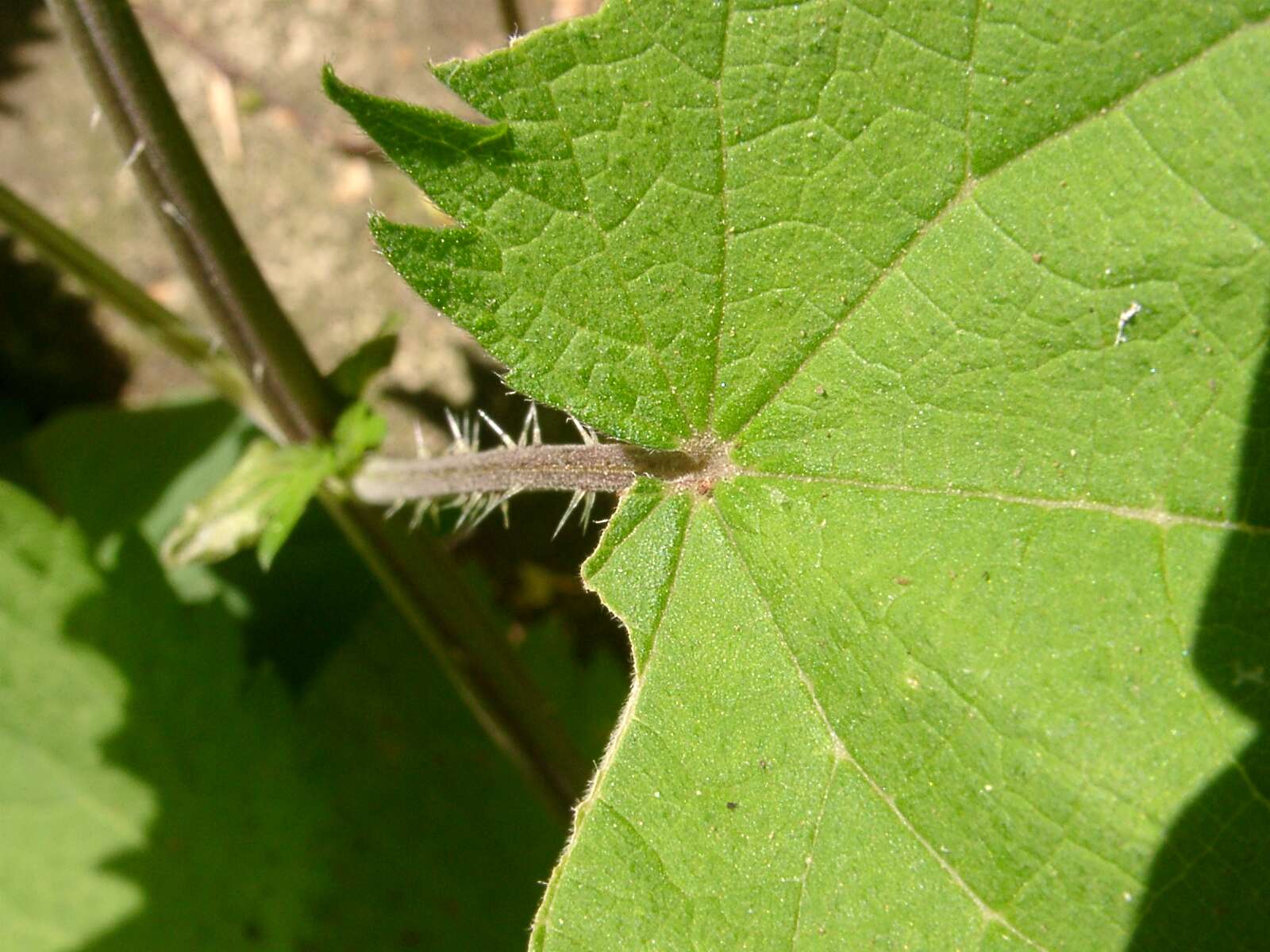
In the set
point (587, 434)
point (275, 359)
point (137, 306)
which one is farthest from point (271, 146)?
point (587, 434)

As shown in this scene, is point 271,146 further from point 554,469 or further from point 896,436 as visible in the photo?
point 896,436

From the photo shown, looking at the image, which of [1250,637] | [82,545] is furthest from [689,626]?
[82,545]

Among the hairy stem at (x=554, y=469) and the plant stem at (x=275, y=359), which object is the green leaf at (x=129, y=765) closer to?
the plant stem at (x=275, y=359)

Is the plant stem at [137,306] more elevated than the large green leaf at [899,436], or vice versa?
the large green leaf at [899,436]

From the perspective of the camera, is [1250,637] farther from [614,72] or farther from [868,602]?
[614,72]

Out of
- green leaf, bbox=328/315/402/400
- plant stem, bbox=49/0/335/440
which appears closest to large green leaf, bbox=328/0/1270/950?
green leaf, bbox=328/315/402/400

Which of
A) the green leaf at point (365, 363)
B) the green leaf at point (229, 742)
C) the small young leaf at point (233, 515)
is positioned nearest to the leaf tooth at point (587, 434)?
the green leaf at point (365, 363)

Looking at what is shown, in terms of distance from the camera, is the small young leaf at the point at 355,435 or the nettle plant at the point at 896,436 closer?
the nettle plant at the point at 896,436

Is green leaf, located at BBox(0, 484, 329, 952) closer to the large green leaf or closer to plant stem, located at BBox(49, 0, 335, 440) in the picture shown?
plant stem, located at BBox(49, 0, 335, 440)
